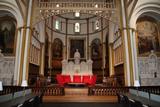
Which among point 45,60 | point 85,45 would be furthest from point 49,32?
point 85,45

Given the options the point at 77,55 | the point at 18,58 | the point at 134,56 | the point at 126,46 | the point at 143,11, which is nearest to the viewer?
the point at 126,46

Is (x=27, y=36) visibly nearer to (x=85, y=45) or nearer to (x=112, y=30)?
(x=112, y=30)

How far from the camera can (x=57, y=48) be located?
24109mm

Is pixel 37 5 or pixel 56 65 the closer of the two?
pixel 37 5

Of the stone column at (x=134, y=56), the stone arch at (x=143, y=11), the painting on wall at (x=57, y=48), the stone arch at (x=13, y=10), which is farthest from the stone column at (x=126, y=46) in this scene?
the painting on wall at (x=57, y=48)

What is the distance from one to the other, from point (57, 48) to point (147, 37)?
41.5 feet

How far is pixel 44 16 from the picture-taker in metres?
14.3

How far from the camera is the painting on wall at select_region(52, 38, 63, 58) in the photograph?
23750 mm

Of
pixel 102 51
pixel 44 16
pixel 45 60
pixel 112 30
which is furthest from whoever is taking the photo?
pixel 102 51

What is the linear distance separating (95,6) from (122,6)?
2389mm

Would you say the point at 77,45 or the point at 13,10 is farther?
the point at 77,45

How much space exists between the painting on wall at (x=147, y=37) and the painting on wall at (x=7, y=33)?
464 inches

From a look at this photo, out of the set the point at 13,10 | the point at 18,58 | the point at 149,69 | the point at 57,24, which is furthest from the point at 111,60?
the point at 13,10

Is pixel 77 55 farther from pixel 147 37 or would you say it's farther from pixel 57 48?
pixel 147 37
